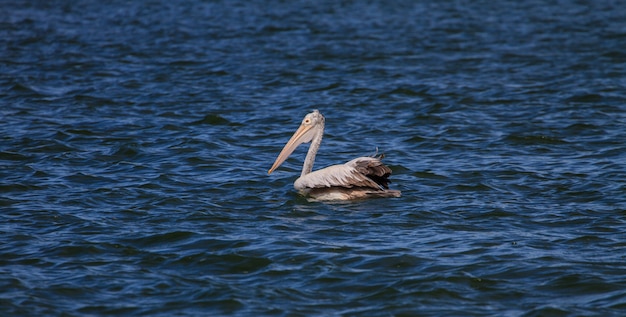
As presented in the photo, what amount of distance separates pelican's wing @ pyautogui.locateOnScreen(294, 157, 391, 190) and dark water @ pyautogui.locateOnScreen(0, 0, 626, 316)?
228mm

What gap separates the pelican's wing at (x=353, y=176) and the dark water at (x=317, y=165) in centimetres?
23

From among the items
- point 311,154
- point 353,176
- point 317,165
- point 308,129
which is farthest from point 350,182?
point 317,165

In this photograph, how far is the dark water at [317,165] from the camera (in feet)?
22.2

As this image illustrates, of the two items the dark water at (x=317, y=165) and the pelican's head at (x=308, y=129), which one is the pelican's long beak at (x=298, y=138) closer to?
the pelican's head at (x=308, y=129)

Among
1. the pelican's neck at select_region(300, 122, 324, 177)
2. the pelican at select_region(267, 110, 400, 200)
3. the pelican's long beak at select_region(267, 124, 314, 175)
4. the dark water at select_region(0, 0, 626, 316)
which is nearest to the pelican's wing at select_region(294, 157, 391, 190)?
the pelican at select_region(267, 110, 400, 200)

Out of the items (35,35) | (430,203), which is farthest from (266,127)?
(35,35)

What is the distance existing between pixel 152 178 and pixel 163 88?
5.39 metres

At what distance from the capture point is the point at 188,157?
11.1 meters

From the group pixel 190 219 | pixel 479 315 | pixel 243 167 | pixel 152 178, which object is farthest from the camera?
pixel 243 167

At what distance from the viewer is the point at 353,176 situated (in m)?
9.18

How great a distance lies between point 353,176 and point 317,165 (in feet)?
5.83

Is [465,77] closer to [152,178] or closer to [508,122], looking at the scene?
[508,122]

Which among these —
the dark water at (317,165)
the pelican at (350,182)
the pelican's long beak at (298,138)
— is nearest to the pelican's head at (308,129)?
the pelican's long beak at (298,138)

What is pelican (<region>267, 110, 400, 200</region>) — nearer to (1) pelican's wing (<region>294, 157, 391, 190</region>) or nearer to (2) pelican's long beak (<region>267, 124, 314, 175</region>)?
(1) pelican's wing (<region>294, 157, 391, 190</region>)
